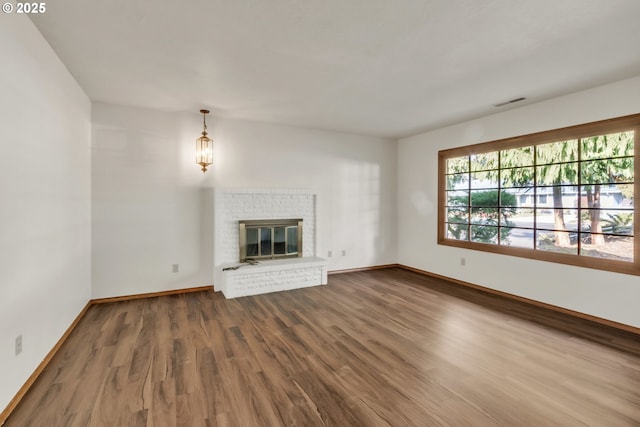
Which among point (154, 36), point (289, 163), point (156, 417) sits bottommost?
point (156, 417)

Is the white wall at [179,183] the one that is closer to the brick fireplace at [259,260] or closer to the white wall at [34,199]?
the brick fireplace at [259,260]

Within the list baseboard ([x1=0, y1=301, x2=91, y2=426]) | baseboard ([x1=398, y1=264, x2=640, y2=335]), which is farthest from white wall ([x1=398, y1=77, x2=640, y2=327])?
baseboard ([x1=0, y1=301, x2=91, y2=426])

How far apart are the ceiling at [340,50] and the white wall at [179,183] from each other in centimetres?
48

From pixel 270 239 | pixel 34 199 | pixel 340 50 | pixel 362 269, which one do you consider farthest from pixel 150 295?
pixel 340 50

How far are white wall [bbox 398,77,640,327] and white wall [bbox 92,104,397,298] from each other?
3.91 ft

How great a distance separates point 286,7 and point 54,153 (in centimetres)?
230

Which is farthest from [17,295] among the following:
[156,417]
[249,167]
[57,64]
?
[249,167]

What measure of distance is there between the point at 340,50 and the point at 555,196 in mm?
3267

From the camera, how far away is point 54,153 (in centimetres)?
254

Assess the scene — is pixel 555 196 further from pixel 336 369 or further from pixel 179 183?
pixel 179 183

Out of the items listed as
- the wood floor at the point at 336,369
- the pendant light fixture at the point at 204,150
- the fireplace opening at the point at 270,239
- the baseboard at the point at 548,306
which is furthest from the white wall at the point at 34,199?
the baseboard at the point at 548,306

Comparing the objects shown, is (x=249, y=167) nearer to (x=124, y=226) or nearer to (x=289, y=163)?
(x=289, y=163)

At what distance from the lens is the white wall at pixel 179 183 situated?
3850 millimetres

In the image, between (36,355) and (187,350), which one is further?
(187,350)
